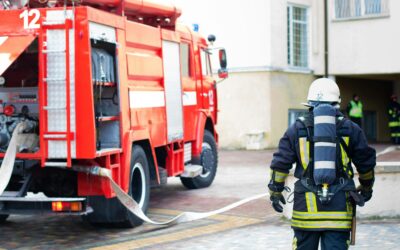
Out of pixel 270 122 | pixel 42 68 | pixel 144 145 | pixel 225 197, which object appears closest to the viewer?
pixel 42 68

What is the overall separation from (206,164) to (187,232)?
4.00 metres

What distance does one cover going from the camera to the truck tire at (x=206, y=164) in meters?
13.1

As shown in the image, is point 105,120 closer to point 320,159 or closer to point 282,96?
point 320,159

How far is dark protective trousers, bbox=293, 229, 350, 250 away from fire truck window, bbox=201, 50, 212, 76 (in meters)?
8.07

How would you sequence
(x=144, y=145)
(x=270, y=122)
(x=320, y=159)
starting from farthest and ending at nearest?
(x=270, y=122) → (x=144, y=145) → (x=320, y=159)

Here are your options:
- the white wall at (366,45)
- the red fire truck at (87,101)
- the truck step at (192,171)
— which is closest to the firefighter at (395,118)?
the white wall at (366,45)

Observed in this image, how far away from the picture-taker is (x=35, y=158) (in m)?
8.24

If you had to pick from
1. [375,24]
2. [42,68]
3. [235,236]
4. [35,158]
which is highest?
[375,24]

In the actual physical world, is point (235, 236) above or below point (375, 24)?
below

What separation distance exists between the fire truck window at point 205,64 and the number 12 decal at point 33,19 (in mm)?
5234

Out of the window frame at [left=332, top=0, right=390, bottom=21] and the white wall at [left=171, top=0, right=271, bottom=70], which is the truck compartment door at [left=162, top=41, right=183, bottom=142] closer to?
the white wall at [left=171, top=0, right=271, bottom=70]

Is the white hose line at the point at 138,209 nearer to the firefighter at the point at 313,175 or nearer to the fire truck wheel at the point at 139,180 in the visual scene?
the fire truck wheel at the point at 139,180

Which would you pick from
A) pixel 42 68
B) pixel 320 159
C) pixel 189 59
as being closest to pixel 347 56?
pixel 189 59

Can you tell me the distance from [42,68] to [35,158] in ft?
3.27
